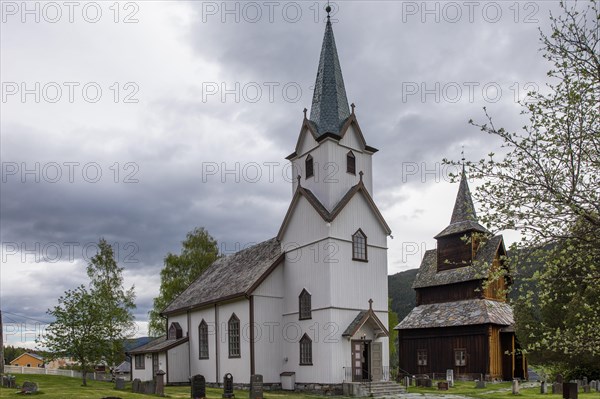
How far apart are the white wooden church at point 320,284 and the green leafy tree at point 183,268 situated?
61.9 feet

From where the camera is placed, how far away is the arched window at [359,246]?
31.1 metres

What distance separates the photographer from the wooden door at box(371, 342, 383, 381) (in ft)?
100

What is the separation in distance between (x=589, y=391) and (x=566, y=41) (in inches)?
1066

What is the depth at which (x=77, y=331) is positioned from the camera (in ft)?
112

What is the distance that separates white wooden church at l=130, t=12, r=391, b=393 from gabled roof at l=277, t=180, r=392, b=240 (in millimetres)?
63

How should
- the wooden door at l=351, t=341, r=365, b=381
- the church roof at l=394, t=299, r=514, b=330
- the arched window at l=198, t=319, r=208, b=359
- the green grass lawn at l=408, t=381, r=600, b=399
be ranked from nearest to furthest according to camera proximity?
the green grass lawn at l=408, t=381, r=600, b=399, the wooden door at l=351, t=341, r=365, b=381, the arched window at l=198, t=319, r=208, b=359, the church roof at l=394, t=299, r=514, b=330

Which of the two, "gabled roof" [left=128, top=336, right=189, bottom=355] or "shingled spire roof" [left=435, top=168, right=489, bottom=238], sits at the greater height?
"shingled spire roof" [left=435, top=168, right=489, bottom=238]

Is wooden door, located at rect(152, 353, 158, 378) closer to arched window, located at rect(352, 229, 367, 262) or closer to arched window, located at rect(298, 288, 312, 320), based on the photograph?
arched window, located at rect(298, 288, 312, 320)

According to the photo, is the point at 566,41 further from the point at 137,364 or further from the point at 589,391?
the point at 137,364

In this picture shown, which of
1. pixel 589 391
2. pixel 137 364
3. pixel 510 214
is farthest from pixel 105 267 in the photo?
pixel 510 214

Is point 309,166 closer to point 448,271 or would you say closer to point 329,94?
point 329,94

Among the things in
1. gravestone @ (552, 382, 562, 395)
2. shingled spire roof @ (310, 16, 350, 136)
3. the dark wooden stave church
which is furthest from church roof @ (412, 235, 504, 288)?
shingled spire roof @ (310, 16, 350, 136)

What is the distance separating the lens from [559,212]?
9930mm

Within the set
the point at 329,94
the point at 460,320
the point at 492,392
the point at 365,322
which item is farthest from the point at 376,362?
the point at 329,94
